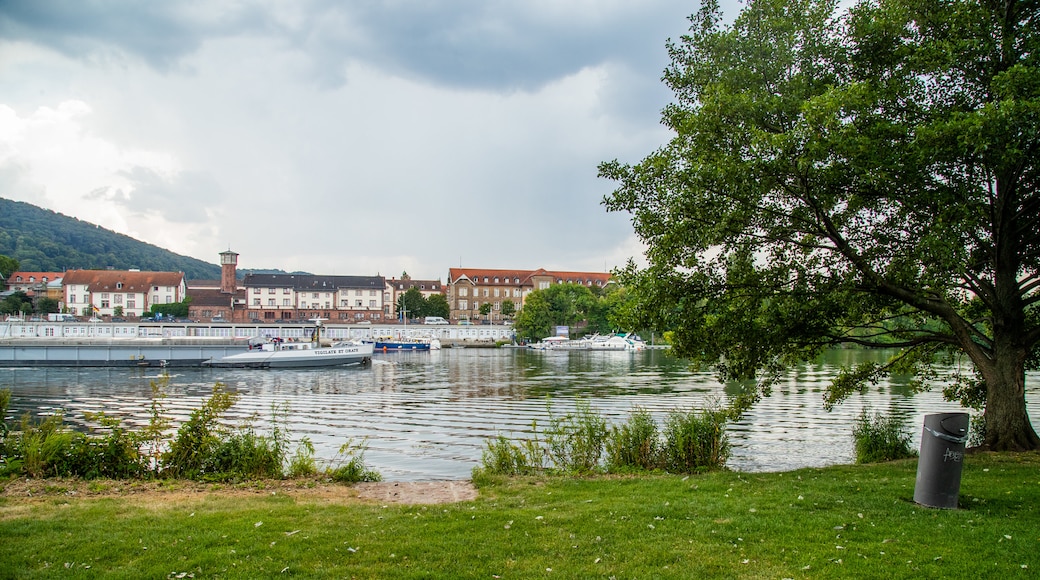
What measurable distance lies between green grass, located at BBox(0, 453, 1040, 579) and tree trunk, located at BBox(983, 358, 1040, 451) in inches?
158

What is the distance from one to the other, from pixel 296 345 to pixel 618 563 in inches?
3200

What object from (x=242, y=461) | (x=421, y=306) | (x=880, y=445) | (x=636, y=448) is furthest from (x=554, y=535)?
(x=421, y=306)

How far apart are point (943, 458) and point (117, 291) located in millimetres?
161521

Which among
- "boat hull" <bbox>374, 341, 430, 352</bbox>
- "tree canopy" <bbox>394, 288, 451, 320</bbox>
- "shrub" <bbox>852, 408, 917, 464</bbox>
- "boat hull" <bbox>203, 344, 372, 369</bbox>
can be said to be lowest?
"boat hull" <bbox>374, 341, 430, 352</bbox>

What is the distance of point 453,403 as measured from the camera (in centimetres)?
3512

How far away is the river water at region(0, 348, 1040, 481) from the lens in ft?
67.2

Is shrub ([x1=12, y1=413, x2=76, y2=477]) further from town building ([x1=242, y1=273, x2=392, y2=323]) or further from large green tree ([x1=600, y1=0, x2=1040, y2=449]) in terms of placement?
town building ([x1=242, y1=273, x2=392, y2=323])

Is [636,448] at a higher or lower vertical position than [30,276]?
lower

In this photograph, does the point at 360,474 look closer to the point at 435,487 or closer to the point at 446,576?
the point at 435,487

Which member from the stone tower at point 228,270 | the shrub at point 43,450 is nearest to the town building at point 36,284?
the stone tower at point 228,270

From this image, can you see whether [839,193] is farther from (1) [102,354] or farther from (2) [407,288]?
(2) [407,288]

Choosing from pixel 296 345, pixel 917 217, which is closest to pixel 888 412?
pixel 917 217

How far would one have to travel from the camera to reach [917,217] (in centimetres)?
1366

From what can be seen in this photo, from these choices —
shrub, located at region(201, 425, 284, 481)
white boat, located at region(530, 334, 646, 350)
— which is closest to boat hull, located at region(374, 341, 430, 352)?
white boat, located at region(530, 334, 646, 350)
